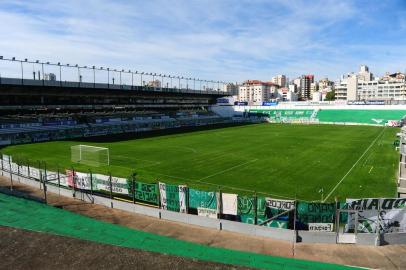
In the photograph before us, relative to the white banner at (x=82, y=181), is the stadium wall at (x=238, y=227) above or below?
below

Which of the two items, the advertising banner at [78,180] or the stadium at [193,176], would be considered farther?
the advertising banner at [78,180]

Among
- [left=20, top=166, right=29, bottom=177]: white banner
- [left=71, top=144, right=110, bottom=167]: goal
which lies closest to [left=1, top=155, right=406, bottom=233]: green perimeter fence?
[left=20, top=166, right=29, bottom=177]: white banner

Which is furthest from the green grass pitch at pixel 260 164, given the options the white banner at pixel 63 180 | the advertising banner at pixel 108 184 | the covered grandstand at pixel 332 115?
the covered grandstand at pixel 332 115

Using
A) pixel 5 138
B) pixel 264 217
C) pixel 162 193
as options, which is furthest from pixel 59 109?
pixel 264 217

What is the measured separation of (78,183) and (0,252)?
1132 centimetres

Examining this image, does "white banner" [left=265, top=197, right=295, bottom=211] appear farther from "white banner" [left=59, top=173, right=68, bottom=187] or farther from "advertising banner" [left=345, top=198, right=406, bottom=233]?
"white banner" [left=59, top=173, right=68, bottom=187]

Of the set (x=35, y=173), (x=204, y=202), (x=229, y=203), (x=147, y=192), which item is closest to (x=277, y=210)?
(x=229, y=203)

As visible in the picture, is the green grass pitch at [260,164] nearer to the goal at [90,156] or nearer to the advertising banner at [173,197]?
the goal at [90,156]

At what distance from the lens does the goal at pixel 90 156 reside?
41497 millimetres

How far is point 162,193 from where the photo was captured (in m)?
21.8

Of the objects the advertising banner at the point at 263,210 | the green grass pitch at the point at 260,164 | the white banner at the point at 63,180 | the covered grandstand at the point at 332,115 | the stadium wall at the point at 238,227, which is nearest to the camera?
the stadium wall at the point at 238,227

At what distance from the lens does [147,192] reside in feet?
74.3

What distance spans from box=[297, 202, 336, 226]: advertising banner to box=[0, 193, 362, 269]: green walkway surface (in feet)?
12.5

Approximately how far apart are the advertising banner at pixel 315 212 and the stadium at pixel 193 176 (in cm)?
5
